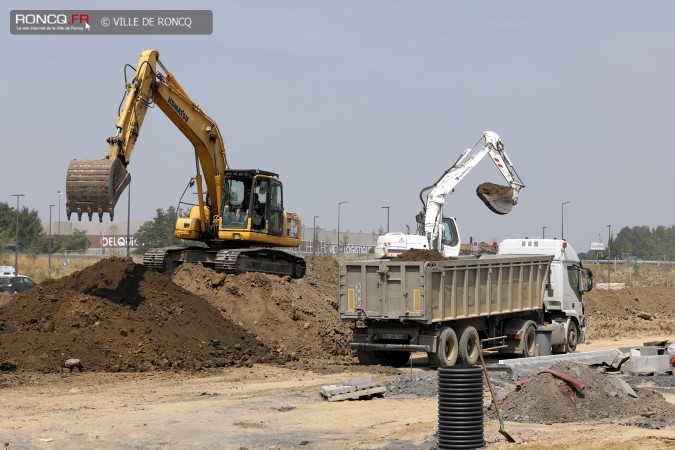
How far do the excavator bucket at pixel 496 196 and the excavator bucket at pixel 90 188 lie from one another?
13.8 meters

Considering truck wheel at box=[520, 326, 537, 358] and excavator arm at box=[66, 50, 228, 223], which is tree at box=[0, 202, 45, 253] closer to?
excavator arm at box=[66, 50, 228, 223]

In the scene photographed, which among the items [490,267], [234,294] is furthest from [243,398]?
[234,294]

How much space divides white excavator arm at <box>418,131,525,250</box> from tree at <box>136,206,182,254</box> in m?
55.1

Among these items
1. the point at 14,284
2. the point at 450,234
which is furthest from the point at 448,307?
the point at 14,284

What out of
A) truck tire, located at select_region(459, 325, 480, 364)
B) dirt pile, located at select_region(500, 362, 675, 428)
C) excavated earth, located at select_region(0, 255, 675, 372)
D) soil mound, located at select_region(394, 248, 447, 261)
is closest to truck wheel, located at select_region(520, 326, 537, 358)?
truck tire, located at select_region(459, 325, 480, 364)

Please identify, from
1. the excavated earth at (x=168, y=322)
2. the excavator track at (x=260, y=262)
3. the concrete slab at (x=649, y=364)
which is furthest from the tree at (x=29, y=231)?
the concrete slab at (x=649, y=364)

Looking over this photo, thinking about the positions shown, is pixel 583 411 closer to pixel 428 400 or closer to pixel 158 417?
pixel 428 400

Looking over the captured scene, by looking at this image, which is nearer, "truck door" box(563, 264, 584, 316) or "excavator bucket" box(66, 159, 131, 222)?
"excavator bucket" box(66, 159, 131, 222)

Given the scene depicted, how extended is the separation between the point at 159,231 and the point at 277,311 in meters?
62.6

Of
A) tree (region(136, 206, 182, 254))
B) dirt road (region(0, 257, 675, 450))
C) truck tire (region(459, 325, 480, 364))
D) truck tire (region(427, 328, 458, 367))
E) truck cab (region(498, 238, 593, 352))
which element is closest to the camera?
dirt road (region(0, 257, 675, 450))

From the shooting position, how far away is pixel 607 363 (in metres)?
22.1

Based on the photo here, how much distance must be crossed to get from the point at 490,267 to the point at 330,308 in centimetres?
774

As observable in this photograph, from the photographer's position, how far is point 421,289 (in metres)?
22.5

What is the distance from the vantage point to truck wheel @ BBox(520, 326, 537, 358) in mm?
26641
